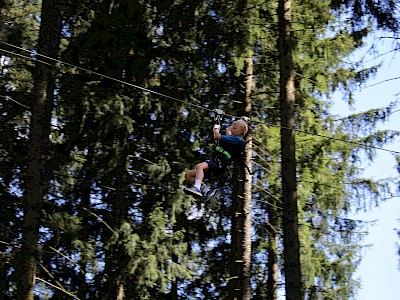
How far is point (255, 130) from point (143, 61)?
273 cm

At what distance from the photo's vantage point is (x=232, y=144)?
307 inches

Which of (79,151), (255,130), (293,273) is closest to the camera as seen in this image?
→ (293,273)

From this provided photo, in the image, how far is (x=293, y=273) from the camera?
8.22 m

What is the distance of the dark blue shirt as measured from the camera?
25.6 feet

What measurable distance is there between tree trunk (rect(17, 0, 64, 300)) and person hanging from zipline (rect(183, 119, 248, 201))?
2730 mm

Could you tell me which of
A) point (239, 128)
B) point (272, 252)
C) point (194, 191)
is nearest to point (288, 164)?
point (239, 128)

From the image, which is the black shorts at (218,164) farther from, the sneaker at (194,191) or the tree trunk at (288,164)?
the tree trunk at (288,164)

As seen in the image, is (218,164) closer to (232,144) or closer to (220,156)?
(220,156)

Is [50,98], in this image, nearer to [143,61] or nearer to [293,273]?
[143,61]

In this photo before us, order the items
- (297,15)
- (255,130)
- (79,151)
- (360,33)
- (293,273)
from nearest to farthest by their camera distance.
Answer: (293,273) → (360,33) → (297,15) → (255,130) → (79,151)

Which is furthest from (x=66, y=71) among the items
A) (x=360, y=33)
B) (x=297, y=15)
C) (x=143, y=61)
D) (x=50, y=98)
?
(x=360, y=33)

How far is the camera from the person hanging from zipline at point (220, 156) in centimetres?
773

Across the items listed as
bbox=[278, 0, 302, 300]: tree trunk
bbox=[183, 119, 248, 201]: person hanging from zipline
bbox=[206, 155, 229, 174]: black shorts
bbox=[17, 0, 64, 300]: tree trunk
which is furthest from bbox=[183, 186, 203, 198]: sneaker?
bbox=[17, 0, 64, 300]: tree trunk

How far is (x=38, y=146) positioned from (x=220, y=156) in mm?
3204
